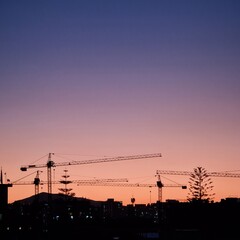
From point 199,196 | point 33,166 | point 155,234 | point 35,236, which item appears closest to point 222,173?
point 199,196

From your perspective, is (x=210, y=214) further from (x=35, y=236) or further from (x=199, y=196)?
(x=199, y=196)

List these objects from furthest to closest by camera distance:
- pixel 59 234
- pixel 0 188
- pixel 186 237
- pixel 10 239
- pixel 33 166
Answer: pixel 33 166 < pixel 0 188 < pixel 10 239 < pixel 59 234 < pixel 186 237

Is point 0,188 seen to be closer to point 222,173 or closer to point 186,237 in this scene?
point 186,237

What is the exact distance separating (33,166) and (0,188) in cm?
5690

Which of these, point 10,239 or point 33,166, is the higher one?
point 33,166

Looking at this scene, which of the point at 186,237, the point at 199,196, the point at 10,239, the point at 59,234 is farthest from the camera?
the point at 199,196

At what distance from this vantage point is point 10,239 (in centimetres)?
9469

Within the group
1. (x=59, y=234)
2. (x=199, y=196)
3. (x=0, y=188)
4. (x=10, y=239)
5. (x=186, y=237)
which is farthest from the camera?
(x=199, y=196)

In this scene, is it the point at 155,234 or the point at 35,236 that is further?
the point at 35,236

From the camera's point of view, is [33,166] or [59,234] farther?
[33,166]

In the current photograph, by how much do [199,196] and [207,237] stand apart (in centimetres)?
7473

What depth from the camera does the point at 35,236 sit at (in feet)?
327

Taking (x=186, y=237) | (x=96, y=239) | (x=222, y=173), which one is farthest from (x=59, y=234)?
(x=222, y=173)

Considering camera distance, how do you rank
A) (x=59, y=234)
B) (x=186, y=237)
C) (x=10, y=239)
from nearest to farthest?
(x=186, y=237), (x=59, y=234), (x=10, y=239)
